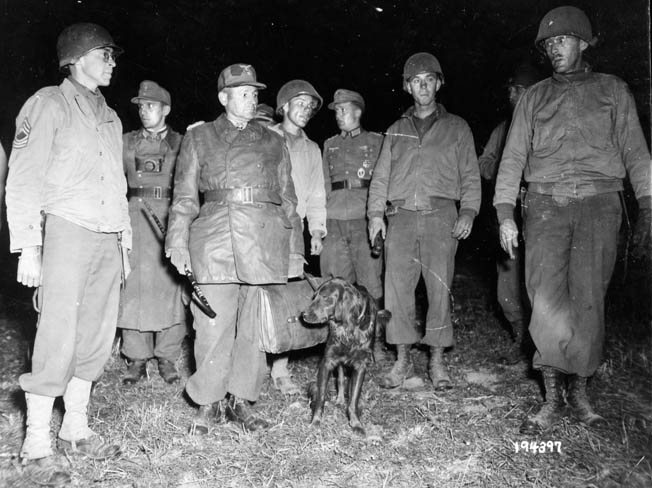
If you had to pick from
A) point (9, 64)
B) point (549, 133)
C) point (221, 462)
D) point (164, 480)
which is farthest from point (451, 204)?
point (9, 64)

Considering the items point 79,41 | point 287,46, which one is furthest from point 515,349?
point 287,46

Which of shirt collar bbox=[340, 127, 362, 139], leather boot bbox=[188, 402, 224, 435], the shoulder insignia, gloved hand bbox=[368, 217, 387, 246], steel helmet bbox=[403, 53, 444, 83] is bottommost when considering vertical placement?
leather boot bbox=[188, 402, 224, 435]

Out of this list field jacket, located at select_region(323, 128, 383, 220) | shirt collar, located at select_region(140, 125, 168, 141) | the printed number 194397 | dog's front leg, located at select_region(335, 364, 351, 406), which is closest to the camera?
the printed number 194397

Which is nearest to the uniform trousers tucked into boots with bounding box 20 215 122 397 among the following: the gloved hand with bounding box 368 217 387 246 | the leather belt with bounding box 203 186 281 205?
the leather belt with bounding box 203 186 281 205

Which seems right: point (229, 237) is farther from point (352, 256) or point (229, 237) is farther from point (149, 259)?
point (352, 256)

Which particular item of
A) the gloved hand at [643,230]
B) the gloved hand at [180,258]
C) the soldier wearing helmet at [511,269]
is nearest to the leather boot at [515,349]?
the soldier wearing helmet at [511,269]

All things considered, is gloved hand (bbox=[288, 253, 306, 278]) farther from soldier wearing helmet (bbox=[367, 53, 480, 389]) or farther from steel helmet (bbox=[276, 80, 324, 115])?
steel helmet (bbox=[276, 80, 324, 115])

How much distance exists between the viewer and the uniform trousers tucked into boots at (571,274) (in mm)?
3471

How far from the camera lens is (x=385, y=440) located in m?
3.42

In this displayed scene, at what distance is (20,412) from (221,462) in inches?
69.6

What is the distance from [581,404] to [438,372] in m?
1.22

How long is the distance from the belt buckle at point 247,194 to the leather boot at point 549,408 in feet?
7.85

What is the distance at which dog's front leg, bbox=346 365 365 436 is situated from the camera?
11.6 feet

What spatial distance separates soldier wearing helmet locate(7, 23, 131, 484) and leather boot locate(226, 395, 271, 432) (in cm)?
81
